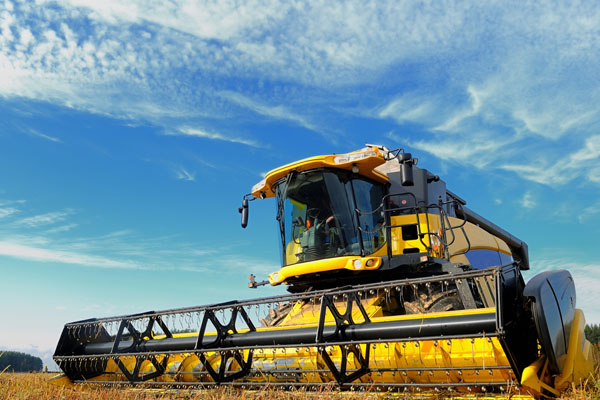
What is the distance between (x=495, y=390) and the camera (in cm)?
401

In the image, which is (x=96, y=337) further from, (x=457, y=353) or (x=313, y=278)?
(x=457, y=353)

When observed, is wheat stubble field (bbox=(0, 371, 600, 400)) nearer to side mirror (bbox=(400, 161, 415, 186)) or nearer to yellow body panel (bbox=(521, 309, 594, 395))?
yellow body panel (bbox=(521, 309, 594, 395))

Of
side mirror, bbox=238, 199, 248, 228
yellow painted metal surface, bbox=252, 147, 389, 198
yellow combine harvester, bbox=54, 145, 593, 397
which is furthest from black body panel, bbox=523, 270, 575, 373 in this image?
side mirror, bbox=238, 199, 248, 228

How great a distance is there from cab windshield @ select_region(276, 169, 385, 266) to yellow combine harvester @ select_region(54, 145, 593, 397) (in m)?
0.02

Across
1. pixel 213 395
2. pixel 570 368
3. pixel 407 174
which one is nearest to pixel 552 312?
pixel 570 368

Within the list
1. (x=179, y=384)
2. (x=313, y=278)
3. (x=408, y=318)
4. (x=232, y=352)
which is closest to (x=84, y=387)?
(x=179, y=384)

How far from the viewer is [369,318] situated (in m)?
4.71

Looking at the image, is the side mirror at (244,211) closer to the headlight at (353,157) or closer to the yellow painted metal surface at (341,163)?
the yellow painted metal surface at (341,163)

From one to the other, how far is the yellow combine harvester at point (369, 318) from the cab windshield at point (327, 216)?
0.7 inches

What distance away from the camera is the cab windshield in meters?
6.45

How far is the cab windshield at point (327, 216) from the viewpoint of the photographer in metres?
6.45

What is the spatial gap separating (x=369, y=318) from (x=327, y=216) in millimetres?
2052

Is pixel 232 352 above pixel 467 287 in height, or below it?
below

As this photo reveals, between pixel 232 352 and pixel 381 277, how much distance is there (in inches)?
84.4
